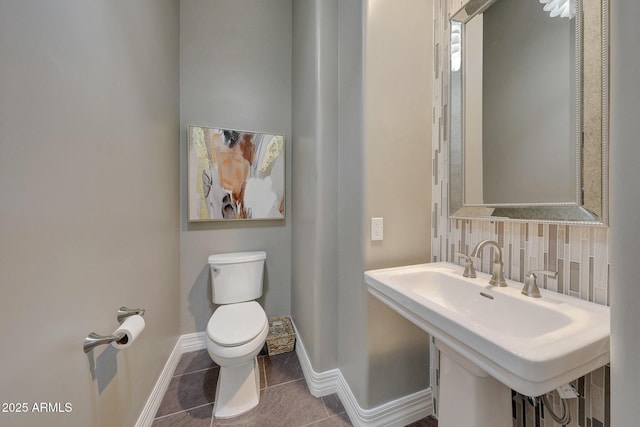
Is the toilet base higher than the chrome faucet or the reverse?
the reverse

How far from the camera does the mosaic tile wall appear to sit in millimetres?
738

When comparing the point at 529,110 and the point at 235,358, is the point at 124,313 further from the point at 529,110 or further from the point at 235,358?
the point at 529,110

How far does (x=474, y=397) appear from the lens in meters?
0.80

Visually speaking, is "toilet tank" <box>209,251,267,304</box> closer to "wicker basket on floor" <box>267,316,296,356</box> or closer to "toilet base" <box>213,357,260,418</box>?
"wicker basket on floor" <box>267,316,296,356</box>

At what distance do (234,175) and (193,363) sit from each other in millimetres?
1401

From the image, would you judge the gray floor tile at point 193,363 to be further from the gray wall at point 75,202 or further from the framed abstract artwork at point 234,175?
the framed abstract artwork at point 234,175

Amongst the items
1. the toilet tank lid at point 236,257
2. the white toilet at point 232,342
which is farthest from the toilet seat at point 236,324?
the toilet tank lid at point 236,257

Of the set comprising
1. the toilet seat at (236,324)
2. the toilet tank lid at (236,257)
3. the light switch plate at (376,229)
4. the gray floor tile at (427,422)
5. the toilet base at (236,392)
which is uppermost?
the light switch plate at (376,229)

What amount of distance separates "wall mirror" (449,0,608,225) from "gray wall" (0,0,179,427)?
1.48 m

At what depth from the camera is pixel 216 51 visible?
6.23 ft

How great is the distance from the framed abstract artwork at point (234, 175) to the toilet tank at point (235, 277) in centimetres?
33

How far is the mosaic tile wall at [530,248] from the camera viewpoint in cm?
74

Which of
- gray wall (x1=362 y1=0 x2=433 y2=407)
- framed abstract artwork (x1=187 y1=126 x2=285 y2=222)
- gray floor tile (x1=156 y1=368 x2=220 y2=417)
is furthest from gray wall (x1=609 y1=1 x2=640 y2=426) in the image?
framed abstract artwork (x1=187 y1=126 x2=285 y2=222)

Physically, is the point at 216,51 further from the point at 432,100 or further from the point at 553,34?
the point at 553,34
